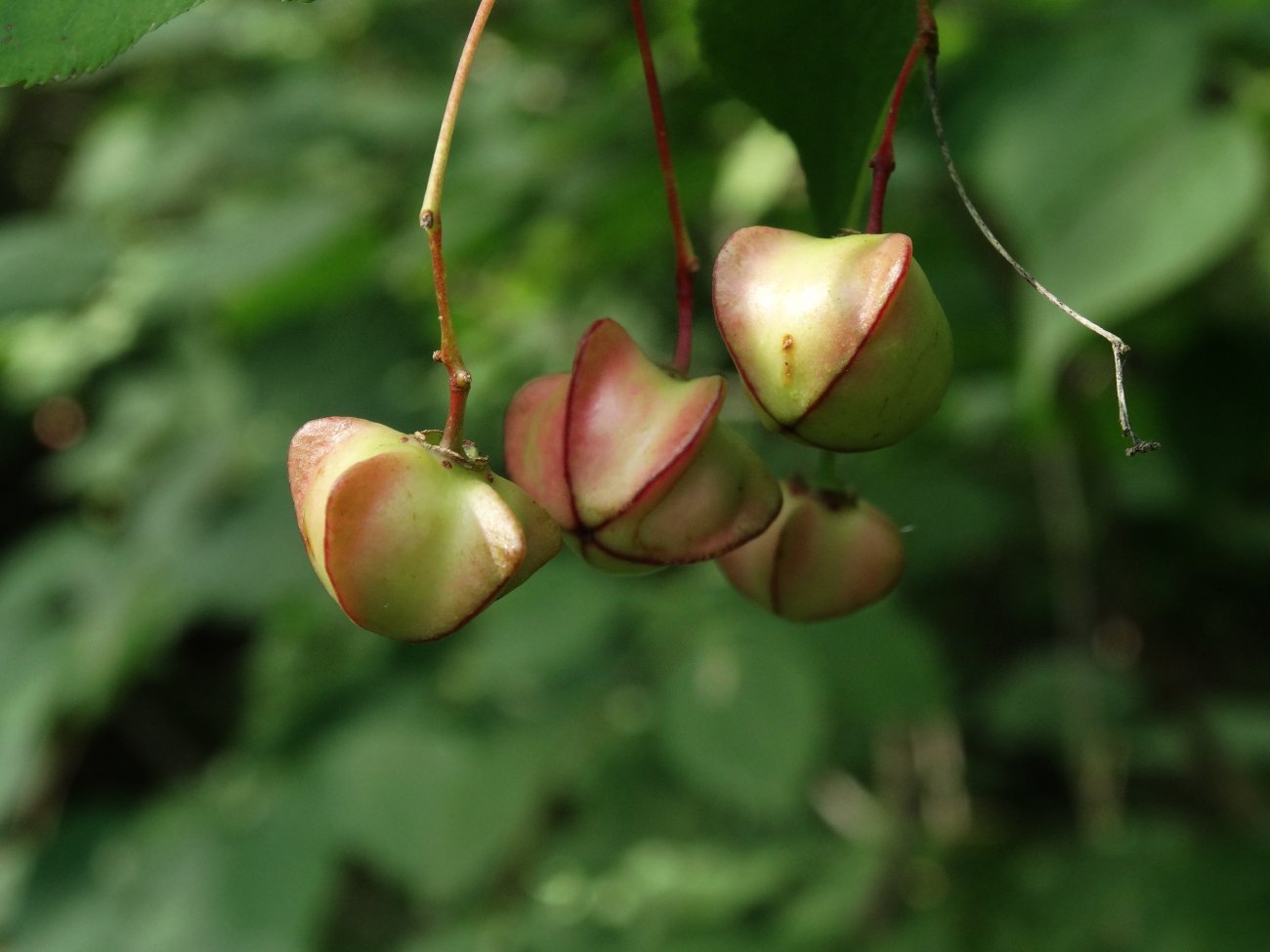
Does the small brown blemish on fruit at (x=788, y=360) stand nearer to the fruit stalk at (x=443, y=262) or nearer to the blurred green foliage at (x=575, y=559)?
the fruit stalk at (x=443, y=262)

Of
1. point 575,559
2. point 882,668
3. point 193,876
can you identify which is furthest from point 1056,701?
point 193,876

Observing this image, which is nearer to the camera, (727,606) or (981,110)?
(981,110)

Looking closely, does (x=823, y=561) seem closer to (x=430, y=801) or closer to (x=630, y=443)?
(x=630, y=443)

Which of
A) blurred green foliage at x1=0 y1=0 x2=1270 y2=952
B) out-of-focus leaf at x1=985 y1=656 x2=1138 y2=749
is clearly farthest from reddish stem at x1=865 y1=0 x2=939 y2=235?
out-of-focus leaf at x1=985 y1=656 x2=1138 y2=749

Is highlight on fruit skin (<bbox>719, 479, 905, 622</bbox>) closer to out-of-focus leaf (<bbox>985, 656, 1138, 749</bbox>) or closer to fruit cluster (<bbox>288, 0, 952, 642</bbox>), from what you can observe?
fruit cluster (<bbox>288, 0, 952, 642</bbox>)

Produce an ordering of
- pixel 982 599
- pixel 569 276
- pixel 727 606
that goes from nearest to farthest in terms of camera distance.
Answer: pixel 727 606 < pixel 569 276 < pixel 982 599

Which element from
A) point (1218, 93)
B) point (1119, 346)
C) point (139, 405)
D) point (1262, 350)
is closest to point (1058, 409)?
point (1262, 350)

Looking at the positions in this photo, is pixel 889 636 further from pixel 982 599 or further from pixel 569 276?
pixel 982 599

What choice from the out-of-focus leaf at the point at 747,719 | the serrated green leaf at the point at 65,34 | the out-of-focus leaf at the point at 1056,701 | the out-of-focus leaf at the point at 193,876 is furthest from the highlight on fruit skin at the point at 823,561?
the out-of-focus leaf at the point at 1056,701
